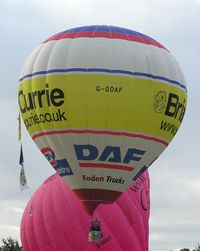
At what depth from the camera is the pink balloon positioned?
3097 centimetres

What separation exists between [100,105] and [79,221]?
6.75 meters

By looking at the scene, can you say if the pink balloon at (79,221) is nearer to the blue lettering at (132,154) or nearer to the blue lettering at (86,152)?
the blue lettering at (132,154)

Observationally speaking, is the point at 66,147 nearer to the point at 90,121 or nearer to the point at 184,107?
the point at 90,121

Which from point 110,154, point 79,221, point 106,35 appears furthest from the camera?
point 79,221

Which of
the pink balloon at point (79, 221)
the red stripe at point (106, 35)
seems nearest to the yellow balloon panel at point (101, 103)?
the red stripe at point (106, 35)

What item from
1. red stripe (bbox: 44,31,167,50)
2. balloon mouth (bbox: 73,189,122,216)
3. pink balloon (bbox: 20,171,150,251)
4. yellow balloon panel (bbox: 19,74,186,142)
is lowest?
balloon mouth (bbox: 73,189,122,216)

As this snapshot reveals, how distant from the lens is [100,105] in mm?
25594

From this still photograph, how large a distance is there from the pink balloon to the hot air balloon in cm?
421

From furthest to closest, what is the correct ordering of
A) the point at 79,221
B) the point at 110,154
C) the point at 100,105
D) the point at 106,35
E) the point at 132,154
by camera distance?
the point at 79,221, the point at 106,35, the point at 132,154, the point at 110,154, the point at 100,105

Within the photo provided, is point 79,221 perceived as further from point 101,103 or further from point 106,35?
point 106,35

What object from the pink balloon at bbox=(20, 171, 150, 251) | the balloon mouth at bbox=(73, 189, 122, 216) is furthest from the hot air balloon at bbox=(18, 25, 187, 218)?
the pink balloon at bbox=(20, 171, 150, 251)

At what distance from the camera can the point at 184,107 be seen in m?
27.5

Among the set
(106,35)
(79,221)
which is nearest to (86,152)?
(106,35)

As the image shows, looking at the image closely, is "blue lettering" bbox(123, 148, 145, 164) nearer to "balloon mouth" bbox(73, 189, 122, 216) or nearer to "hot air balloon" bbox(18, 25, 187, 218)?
"hot air balloon" bbox(18, 25, 187, 218)
